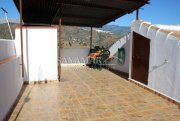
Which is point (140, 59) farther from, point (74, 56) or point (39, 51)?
point (74, 56)

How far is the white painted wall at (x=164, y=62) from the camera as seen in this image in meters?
5.50

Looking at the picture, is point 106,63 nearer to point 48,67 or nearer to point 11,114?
point 48,67

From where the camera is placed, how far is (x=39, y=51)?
7.99m

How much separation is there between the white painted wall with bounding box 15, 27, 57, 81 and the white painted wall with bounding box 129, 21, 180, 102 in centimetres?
402

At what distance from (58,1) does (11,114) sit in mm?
5770

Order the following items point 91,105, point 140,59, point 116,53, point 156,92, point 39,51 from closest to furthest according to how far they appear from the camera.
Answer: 1. point 91,105
2. point 156,92
3. point 39,51
4. point 140,59
5. point 116,53

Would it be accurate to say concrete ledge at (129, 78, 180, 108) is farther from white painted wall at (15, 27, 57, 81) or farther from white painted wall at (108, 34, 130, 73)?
white painted wall at (15, 27, 57, 81)

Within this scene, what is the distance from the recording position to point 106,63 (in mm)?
13242

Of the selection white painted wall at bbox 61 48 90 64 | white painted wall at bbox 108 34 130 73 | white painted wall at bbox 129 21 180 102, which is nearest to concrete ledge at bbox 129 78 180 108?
white painted wall at bbox 129 21 180 102

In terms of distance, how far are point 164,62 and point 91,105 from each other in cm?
286

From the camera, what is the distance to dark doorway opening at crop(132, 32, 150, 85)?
7.82 metres

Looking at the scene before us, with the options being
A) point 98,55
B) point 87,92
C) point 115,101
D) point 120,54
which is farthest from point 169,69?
point 98,55

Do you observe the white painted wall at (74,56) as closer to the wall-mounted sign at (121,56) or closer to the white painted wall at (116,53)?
the white painted wall at (116,53)

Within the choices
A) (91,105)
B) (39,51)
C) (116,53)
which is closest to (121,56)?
(116,53)
